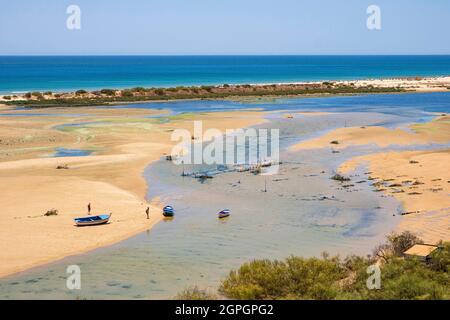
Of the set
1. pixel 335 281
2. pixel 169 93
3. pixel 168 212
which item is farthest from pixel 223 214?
pixel 169 93

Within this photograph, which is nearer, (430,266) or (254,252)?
(430,266)

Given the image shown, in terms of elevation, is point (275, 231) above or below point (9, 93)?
below

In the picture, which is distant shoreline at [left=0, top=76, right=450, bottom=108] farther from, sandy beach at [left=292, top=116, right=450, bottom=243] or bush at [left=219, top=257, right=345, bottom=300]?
bush at [left=219, top=257, right=345, bottom=300]

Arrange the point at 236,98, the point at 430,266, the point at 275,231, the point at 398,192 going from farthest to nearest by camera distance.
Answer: the point at 236,98 → the point at 398,192 → the point at 275,231 → the point at 430,266

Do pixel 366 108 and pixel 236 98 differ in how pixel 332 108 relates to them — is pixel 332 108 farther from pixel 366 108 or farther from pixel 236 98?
pixel 236 98

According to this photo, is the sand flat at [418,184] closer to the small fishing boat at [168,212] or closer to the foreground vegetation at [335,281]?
the foreground vegetation at [335,281]

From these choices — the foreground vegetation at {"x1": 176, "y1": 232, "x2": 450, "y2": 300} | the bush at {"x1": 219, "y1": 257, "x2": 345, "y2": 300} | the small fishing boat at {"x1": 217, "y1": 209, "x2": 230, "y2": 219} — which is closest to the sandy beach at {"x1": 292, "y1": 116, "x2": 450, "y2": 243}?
the foreground vegetation at {"x1": 176, "y1": 232, "x2": 450, "y2": 300}

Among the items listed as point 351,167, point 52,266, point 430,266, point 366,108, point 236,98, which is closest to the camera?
point 430,266

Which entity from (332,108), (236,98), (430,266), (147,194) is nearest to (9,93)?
(236,98)
